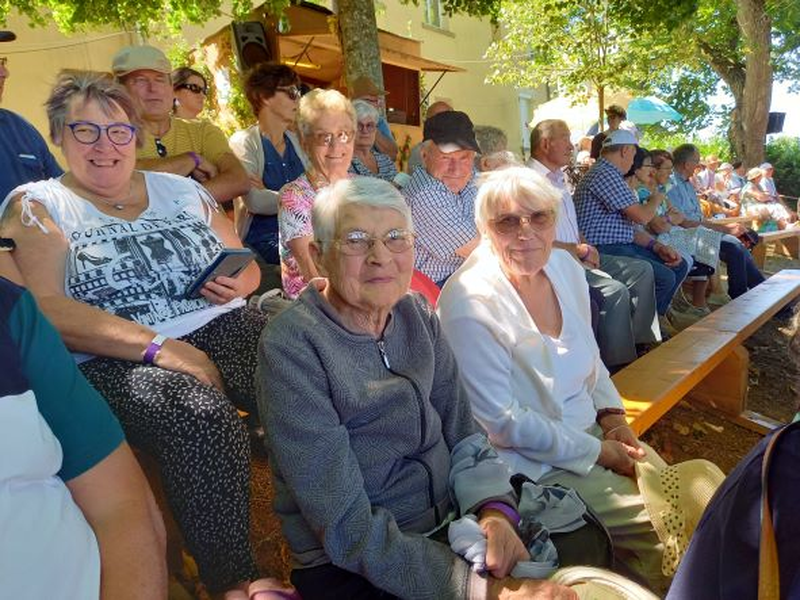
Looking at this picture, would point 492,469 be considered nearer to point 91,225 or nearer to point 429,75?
point 91,225

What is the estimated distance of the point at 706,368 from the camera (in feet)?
11.9

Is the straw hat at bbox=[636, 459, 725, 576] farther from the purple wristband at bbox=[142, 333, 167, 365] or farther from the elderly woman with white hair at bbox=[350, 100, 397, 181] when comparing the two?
the elderly woman with white hair at bbox=[350, 100, 397, 181]

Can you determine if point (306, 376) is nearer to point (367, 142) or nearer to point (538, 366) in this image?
point (538, 366)

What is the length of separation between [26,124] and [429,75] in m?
17.3

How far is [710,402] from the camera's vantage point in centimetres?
448

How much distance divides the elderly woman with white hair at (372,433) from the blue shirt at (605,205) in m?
3.71

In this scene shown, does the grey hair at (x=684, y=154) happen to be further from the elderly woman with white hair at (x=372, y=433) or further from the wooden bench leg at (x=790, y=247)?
the elderly woman with white hair at (x=372, y=433)

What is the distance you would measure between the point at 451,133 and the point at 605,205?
1.98 m

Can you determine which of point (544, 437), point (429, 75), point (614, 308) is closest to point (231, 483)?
point (544, 437)

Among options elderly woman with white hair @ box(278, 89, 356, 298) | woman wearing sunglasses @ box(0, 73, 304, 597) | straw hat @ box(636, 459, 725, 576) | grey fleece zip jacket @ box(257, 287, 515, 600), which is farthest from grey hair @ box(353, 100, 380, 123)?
straw hat @ box(636, 459, 725, 576)

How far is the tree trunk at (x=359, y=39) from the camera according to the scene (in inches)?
224

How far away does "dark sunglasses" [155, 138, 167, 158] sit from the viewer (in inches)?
146

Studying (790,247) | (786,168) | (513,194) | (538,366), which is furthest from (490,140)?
(786,168)

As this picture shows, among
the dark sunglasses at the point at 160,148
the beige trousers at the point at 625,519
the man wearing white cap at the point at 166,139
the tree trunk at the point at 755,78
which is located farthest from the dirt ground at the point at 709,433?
the tree trunk at the point at 755,78
